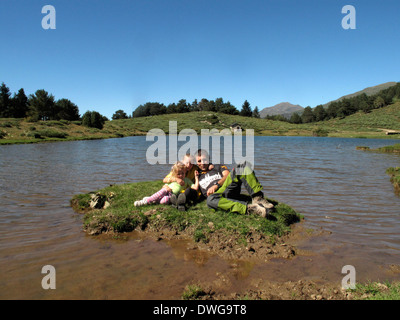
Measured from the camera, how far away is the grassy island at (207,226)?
5.93m

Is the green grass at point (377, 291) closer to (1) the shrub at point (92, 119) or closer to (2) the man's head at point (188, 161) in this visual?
(2) the man's head at point (188, 161)

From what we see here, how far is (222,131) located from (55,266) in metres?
105

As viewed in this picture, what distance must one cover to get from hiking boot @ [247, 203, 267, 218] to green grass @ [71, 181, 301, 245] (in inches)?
5.5

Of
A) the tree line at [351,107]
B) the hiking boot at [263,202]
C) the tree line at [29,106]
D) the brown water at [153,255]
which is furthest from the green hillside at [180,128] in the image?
the hiking boot at [263,202]

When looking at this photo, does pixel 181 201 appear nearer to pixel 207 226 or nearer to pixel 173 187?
pixel 173 187

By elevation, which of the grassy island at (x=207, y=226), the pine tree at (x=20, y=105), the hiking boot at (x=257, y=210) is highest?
the pine tree at (x=20, y=105)

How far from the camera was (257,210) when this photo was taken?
7.09m

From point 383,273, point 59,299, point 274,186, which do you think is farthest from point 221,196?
point 274,186

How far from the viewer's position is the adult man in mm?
7238

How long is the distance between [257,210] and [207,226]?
59.4 inches

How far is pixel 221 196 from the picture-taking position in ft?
25.1

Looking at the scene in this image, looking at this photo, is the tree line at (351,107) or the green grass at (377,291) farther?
the tree line at (351,107)

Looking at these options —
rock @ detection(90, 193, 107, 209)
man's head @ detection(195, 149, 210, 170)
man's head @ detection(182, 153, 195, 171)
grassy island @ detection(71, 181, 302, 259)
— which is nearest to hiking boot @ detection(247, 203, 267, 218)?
grassy island @ detection(71, 181, 302, 259)
